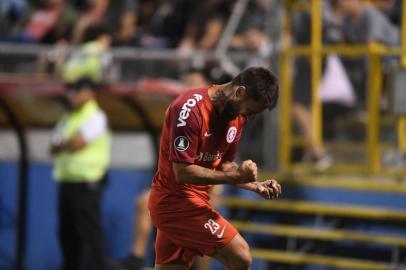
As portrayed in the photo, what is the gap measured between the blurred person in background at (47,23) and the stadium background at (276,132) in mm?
1610

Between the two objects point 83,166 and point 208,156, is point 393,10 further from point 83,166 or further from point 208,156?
point 208,156

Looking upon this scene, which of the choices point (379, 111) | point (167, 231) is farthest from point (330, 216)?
point (167, 231)

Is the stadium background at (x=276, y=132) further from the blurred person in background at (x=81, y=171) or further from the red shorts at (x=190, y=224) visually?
the red shorts at (x=190, y=224)

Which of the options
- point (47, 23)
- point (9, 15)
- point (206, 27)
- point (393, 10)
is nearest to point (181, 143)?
point (393, 10)

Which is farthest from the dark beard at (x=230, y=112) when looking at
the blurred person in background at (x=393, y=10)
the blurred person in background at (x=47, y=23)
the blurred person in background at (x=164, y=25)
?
the blurred person in background at (x=47, y=23)

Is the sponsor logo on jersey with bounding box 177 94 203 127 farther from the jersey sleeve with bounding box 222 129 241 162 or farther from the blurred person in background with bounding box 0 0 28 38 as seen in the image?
the blurred person in background with bounding box 0 0 28 38

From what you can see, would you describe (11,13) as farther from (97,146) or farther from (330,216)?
(330,216)

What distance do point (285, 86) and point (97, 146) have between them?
82.3 inches

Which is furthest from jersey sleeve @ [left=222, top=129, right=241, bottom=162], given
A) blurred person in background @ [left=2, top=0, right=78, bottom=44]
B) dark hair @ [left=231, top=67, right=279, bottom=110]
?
blurred person in background @ [left=2, top=0, right=78, bottom=44]

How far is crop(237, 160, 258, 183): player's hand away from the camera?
634 centimetres

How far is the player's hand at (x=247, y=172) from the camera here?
634cm

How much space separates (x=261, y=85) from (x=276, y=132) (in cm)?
457

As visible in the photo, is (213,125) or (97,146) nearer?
(213,125)

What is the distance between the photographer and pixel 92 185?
11.2 metres
